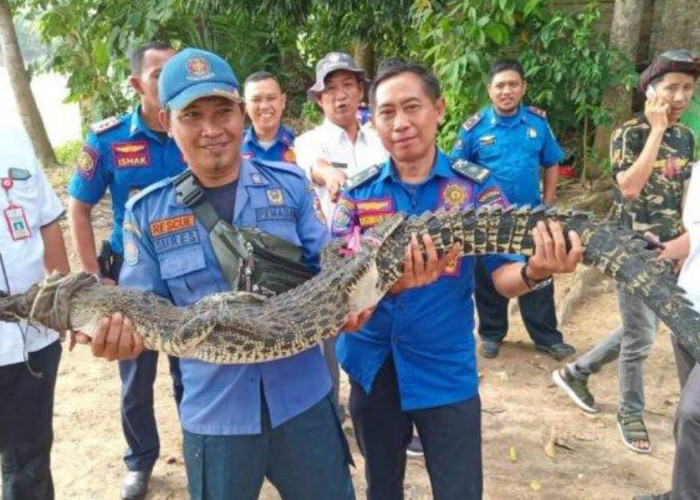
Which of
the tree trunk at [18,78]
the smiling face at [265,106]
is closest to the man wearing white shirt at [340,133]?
the smiling face at [265,106]

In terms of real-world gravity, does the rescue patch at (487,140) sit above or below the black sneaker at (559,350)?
above

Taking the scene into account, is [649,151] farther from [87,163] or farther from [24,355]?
[24,355]

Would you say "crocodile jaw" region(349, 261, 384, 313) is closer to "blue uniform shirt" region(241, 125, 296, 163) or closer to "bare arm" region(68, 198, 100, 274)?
"bare arm" region(68, 198, 100, 274)

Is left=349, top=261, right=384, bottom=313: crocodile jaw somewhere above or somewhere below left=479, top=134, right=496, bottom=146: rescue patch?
below

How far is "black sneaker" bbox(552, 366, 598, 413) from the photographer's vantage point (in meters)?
4.63

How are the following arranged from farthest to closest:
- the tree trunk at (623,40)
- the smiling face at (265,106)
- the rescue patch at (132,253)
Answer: the tree trunk at (623,40)
the smiling face at (265,106)
the rescue patch at (132,253)

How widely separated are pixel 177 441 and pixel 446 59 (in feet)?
17.0

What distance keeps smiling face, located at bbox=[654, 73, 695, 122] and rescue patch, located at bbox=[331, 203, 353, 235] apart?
7.48 ft

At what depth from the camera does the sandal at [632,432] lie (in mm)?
4125

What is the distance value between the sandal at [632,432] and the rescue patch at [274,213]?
2883mm

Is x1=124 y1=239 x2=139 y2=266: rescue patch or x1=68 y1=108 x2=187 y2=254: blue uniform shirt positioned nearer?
x1=124 y1=239 x2=139 y2=266: rescue patch

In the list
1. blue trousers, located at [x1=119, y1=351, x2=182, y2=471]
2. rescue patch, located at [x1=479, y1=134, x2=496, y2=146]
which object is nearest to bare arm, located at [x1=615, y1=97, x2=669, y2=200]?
rescue patch, located at [x1=479, y1=134, x2=496, y2=146]

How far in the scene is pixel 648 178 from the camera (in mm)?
3973

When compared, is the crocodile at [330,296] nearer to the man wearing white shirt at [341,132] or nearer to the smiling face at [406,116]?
the smiling face at [406,116]
